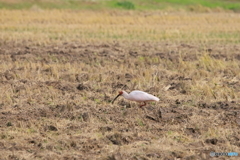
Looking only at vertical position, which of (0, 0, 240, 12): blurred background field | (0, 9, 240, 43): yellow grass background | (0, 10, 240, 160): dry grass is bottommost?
(0, 0, 240, 12): blurred background field

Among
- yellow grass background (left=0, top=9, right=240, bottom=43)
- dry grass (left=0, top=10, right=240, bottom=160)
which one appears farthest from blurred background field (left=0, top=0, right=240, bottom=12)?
dry grass (left=0, top=10, right=240, bottom=160)

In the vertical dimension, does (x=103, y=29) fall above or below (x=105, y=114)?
below

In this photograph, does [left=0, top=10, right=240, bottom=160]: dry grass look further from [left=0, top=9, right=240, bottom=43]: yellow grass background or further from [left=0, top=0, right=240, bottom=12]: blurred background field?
[left=0, top=0, right=240, bottom=12]: blurred background field

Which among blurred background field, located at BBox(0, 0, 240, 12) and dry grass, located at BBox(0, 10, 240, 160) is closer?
dry grass, located at BBox(0, 10, 240, 160)

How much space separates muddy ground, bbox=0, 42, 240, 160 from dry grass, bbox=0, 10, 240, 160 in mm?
18

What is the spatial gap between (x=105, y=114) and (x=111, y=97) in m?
1.76

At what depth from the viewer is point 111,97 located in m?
11.5

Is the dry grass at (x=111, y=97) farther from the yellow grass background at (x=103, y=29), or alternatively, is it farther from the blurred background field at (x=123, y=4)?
the blurred background field at (x=123, y=4)

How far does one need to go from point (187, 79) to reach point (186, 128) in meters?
4.98

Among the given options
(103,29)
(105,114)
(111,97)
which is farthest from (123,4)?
(105,114)

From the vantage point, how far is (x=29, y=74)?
14.2m

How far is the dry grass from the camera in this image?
25.8 ft

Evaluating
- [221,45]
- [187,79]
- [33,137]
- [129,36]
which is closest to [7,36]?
[129,36]

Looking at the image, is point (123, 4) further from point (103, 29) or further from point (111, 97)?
point (111, 97)
